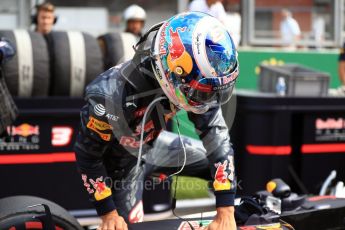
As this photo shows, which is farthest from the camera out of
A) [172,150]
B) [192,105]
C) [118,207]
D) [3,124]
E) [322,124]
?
[322,124]

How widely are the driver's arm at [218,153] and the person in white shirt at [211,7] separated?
358cm

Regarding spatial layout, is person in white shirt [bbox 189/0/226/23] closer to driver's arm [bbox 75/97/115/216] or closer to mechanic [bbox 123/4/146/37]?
mechanic [bbox 123/4/146/37]

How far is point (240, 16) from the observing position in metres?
9.89

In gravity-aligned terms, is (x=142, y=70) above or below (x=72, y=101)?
above

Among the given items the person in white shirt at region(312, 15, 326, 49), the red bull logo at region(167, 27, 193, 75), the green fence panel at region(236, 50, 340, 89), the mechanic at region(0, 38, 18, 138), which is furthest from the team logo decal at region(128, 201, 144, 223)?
the person in white shirt at region(312, 15, 326, 49)

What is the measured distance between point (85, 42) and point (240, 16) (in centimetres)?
622

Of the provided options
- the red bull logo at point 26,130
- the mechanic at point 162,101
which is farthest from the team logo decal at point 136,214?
the red bull logo at point 26,130

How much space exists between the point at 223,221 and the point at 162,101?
1.88 ft

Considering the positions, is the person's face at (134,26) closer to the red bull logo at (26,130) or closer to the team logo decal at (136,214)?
the red bull logo at (26,130)

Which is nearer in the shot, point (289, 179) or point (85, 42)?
point (85, 42)

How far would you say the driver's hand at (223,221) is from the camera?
2176mm

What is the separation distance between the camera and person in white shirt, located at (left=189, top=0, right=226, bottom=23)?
587 cm

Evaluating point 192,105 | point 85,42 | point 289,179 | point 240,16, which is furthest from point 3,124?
point 240,16

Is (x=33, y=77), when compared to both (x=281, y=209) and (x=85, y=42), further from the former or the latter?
(x=281, y=209)
